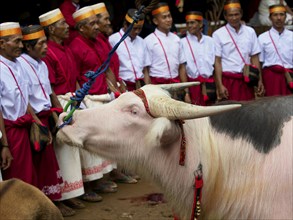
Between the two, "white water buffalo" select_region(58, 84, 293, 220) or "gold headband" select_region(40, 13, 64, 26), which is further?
"gold headband" select_region(40, 13, 64, 26)

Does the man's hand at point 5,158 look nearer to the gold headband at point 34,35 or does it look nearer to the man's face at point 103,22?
the gold headband at point 34,35

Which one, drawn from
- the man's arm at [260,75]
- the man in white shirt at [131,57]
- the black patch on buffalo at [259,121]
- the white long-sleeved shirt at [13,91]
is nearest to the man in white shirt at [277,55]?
the man's arm at [260,75]

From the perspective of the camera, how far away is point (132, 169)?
3488mm

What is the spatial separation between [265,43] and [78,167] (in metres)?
3.88

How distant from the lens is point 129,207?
6531mm

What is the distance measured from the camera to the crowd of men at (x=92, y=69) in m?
5.64

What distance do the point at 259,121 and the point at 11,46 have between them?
3.05 metres

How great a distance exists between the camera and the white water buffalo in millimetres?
3195

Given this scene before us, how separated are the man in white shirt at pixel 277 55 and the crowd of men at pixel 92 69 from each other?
15 mm

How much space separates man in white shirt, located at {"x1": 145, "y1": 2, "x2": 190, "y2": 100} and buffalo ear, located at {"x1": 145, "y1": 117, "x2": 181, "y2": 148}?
184 inches

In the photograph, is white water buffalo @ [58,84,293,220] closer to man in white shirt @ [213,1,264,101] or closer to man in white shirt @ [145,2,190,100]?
man in white shirt @ [145,2,190,100]

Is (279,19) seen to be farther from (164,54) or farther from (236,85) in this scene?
(164,54)

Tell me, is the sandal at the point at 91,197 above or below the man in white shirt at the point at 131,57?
below

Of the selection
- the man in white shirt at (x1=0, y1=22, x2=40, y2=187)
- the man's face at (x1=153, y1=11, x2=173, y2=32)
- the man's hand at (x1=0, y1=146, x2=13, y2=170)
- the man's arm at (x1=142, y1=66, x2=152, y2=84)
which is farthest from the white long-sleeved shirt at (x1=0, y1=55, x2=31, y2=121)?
the man's face at (x1=153, y1=11, x2=173, y2=32)
